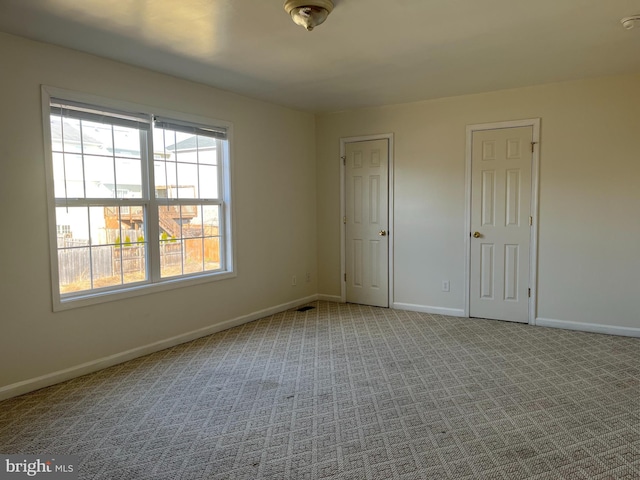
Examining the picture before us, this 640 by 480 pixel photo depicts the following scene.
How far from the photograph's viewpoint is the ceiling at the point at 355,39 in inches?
101

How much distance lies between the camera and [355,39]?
10.0ft

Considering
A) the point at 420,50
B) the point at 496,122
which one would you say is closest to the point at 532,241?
the point at 496,122

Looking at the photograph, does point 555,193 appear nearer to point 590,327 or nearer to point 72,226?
point 590,327

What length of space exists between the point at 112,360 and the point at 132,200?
4.39ft

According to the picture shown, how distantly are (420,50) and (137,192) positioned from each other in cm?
262

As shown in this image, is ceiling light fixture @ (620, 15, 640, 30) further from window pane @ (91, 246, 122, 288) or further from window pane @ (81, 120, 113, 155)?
window pane @ (91, 246, 122, 288)

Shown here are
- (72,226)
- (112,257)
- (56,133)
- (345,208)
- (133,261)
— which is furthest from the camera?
(345,208)

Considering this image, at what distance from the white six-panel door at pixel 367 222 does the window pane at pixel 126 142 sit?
267 centimetres

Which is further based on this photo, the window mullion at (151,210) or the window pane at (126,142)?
the window mullion at (151,210)

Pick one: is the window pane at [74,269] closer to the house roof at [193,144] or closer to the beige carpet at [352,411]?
the beige carpet at [352,411]

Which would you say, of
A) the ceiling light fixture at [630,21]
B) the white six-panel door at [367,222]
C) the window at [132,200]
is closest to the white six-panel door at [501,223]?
the white six-panel door at [367,222]

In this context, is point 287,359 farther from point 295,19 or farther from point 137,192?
point 295,19

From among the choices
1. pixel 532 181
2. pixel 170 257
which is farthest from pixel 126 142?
pixel 532 181

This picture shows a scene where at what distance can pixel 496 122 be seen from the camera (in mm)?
4633
